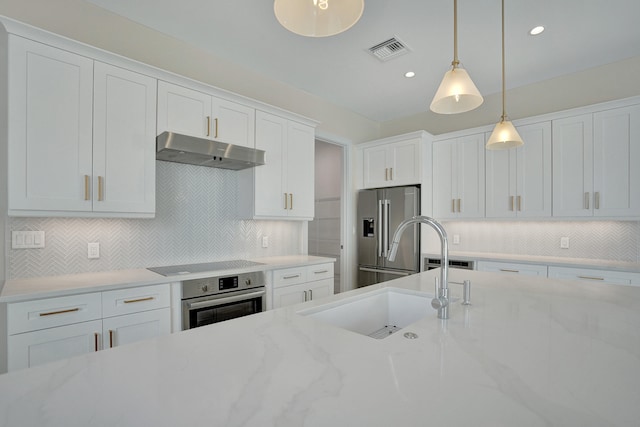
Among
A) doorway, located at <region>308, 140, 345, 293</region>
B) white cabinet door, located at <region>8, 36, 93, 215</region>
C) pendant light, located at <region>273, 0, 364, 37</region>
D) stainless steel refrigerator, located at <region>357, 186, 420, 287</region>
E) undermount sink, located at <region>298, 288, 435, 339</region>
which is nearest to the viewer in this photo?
pendant light, located at <region>273, 0, 364, 37</region>

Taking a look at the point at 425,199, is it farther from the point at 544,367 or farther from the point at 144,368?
the point at 144,368

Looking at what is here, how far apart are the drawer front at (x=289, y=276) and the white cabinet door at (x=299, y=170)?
59 centimetres

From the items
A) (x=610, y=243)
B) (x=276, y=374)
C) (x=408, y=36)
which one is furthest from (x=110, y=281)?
(x=610, y=243)

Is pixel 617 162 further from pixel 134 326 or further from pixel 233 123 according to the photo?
pixel 134 326

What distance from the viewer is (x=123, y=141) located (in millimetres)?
2227

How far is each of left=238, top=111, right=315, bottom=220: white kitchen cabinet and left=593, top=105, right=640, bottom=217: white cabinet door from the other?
2698 millimetres

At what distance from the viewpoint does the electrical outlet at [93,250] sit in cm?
232

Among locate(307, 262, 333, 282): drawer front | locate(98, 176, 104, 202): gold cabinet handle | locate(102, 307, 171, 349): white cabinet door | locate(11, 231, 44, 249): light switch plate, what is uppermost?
locate(98, 176, 104, 202): gold cabinet handle

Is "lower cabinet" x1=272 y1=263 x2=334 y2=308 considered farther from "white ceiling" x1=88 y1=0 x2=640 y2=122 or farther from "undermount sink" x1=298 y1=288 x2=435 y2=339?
"white ceiling" x1=88 y1=0 x2=640 y2=122

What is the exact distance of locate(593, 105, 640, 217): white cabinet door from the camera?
9.50ft

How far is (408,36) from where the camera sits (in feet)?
8.98

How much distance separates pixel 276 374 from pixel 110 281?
1721 mm

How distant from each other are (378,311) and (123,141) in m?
1.96

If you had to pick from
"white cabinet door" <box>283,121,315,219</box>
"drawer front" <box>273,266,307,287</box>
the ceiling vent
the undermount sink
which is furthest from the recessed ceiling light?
"drawer front" <box>273,266,307,287</box>
